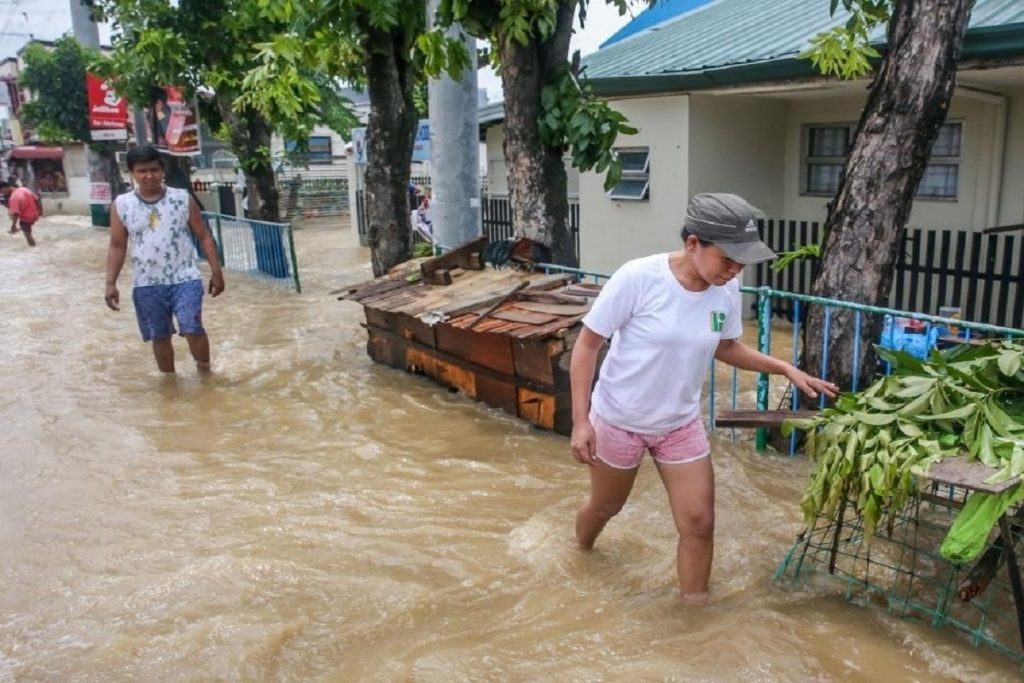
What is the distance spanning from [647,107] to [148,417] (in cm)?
652

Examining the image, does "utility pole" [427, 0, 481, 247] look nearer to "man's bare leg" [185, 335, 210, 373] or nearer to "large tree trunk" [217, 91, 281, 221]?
"man's bare leg" [185, 335, 210, 373]

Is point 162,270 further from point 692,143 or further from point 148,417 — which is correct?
point 692,143

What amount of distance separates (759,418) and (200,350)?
5.10 meters

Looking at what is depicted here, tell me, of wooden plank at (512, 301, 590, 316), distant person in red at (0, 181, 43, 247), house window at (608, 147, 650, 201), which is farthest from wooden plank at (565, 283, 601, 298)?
distant person in red at (0, 181, 43, 247)

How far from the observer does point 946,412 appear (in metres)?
3.25

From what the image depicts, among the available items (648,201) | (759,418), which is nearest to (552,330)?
(759,418)

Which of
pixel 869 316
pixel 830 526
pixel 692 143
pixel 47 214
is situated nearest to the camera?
pixel 830 526

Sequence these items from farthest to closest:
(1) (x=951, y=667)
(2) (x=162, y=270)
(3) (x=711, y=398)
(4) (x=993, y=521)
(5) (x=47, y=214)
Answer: (5) (x=47, y=214), (2) (x=162, y=270), (3) (x=711, y=398), (1) (x=951, y=667), (4) (x=993, y=521)

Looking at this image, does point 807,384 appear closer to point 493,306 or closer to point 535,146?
point 493,306

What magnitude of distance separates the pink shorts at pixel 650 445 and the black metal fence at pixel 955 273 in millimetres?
4498

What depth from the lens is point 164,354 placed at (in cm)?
760

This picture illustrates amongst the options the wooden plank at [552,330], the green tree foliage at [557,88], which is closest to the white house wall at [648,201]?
the green tree foliage at [557,88]

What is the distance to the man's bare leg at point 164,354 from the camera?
24.5 ft

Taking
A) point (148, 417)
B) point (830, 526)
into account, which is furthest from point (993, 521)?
point (148, 417)
